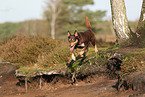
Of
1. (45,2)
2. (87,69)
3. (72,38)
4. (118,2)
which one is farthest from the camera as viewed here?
(45,2)

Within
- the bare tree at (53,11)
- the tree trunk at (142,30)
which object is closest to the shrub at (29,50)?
the tree trunk at (142,30)

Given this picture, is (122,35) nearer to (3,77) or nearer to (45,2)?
(3,77)

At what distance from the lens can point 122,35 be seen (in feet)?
32.1

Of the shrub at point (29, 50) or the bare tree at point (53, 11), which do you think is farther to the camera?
the bare tree at point (53, 11)

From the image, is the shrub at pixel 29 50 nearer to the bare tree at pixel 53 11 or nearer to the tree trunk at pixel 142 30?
the tree trunk at pixel 142 30

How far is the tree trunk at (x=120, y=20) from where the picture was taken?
9734mm

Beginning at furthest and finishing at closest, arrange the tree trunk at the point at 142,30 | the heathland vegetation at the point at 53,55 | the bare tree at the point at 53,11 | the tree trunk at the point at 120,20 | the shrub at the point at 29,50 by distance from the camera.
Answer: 1. the bare tree at the point at 53,11
2. the shrub at the point at 29,50
3. the tree trunk at the point at 120,20
4. the tree trunk at the point at 142,30
5. the heathland vegetation at the point at 53,55

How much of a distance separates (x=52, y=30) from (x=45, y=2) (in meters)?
7.20

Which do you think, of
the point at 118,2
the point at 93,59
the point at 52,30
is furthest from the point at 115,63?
the point at 52,30

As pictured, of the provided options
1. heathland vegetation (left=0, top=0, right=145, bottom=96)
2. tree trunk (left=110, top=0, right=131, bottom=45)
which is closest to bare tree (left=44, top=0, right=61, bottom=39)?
heathland vegetation (left=0, top=0, right=145, bottom=96)

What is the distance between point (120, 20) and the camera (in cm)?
977

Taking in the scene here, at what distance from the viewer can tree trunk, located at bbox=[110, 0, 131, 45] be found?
9.73m

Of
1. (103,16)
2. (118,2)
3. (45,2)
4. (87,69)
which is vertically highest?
(45,2)

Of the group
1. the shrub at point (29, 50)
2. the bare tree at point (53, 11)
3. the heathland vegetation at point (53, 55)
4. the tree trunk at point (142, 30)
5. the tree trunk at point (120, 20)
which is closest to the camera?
the heathland vegetation at point (53, 55)
